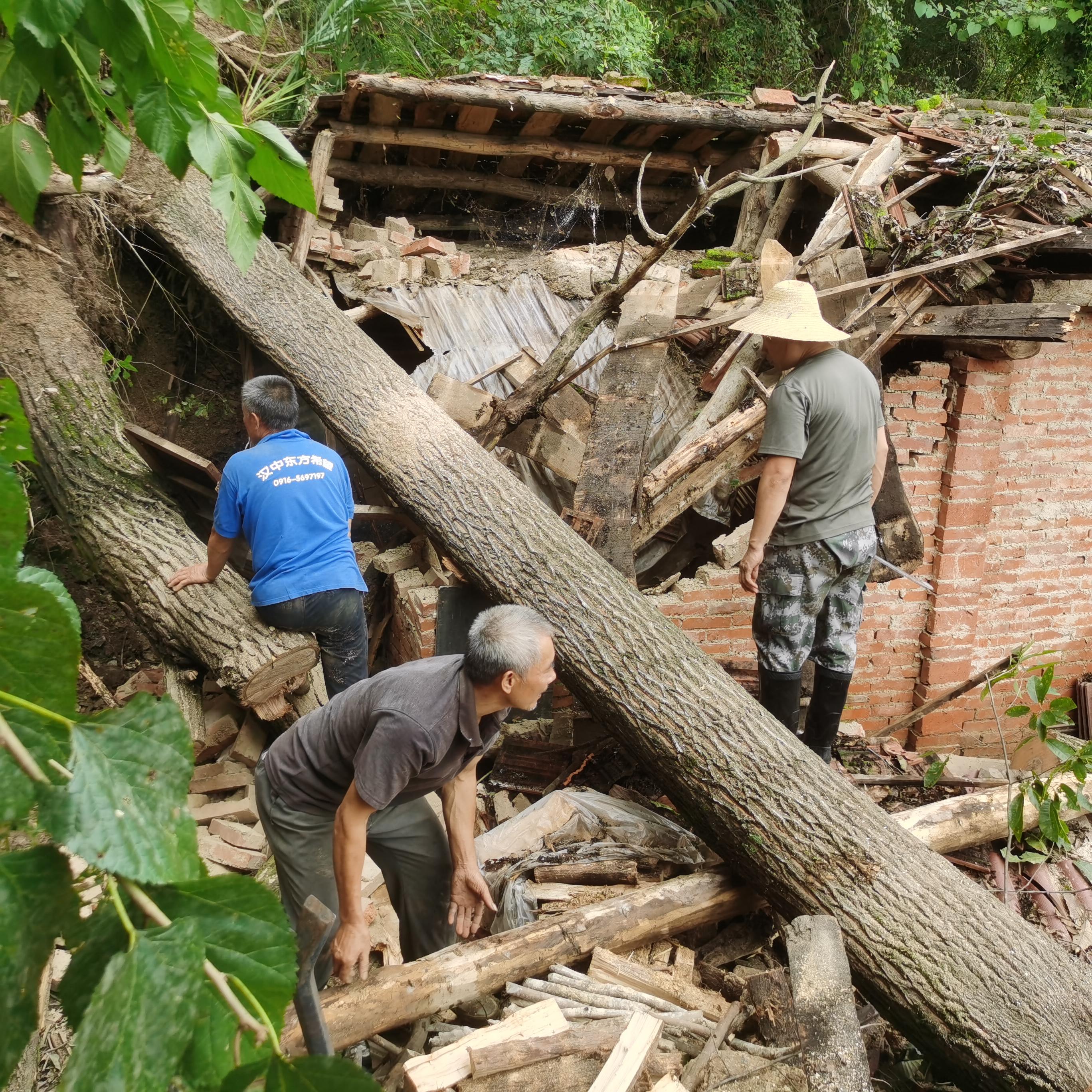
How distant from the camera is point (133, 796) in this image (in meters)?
0.71

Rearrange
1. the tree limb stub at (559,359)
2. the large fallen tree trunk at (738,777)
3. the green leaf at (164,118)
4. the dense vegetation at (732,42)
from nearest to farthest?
the green leaf at (164,118)
the large fallen tree trunk at (738,777)
the tree limb stub at (559,359)
the dense vegetation at (732,42)

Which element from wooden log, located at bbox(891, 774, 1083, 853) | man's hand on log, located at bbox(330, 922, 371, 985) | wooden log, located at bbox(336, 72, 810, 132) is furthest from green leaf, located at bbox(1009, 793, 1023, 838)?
wooden log, located at bbox(336, 72, 810, 132)

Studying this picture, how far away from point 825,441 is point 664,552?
1.75 m

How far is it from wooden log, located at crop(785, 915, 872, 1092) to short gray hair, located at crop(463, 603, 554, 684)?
134 cm

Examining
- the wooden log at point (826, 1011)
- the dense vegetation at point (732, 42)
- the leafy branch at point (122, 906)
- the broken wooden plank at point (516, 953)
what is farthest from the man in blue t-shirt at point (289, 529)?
the dense vegetation at point (732, 42)

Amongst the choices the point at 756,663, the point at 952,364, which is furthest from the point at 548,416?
the point at 952,364

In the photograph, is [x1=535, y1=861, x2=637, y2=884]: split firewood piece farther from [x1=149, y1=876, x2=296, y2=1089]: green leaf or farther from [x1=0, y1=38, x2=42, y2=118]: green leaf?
[x1=0, y1=38, x2=42, y2=118]: green leaf

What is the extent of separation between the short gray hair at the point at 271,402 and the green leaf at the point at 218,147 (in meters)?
3.15

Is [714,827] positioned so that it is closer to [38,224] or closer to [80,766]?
[80,766]

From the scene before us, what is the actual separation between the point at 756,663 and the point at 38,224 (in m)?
5.27

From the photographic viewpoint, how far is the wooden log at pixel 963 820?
398 cm

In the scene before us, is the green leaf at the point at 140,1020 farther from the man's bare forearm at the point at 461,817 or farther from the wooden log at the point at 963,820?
the wooden log at the point at 963,820

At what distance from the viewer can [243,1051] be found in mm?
721

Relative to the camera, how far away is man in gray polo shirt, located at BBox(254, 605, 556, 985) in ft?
9.11
